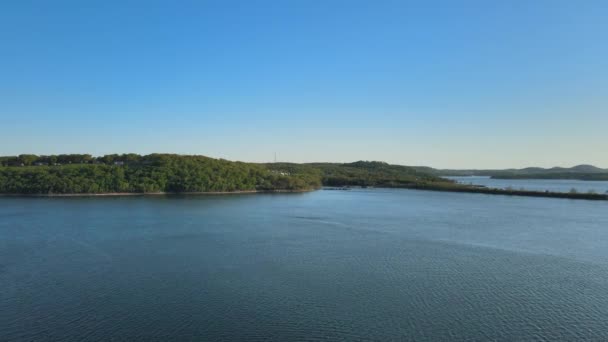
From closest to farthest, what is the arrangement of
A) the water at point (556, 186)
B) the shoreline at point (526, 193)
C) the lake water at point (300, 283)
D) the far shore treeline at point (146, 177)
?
the lake water at point (300, 283) < the shoreline at point (526, 193) < the far shore treeline at point (146, 177) < the water at point (556, 186)

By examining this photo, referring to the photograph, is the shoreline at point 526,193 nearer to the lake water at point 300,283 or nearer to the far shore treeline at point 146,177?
the far shore treeline at point 146,177

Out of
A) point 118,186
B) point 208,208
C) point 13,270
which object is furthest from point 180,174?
point 13,270

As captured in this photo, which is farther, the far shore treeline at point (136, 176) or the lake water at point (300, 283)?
the far shore treeline at point (136, 176)

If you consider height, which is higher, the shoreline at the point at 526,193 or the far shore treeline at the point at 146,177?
the far shore treeline at the point at 146,177

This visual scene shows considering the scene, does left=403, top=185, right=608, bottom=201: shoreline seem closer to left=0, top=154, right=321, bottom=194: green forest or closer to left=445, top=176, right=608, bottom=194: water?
left=445, top=176, right=608, bottom=194: water

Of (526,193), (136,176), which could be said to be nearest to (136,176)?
(136,176)

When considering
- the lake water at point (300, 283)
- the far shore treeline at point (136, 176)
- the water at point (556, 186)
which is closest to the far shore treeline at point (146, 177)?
the far shore treeline at point (136, 176)

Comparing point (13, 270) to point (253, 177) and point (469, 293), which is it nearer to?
point (469, 293)

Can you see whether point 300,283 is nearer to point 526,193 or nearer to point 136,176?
point 136,176
